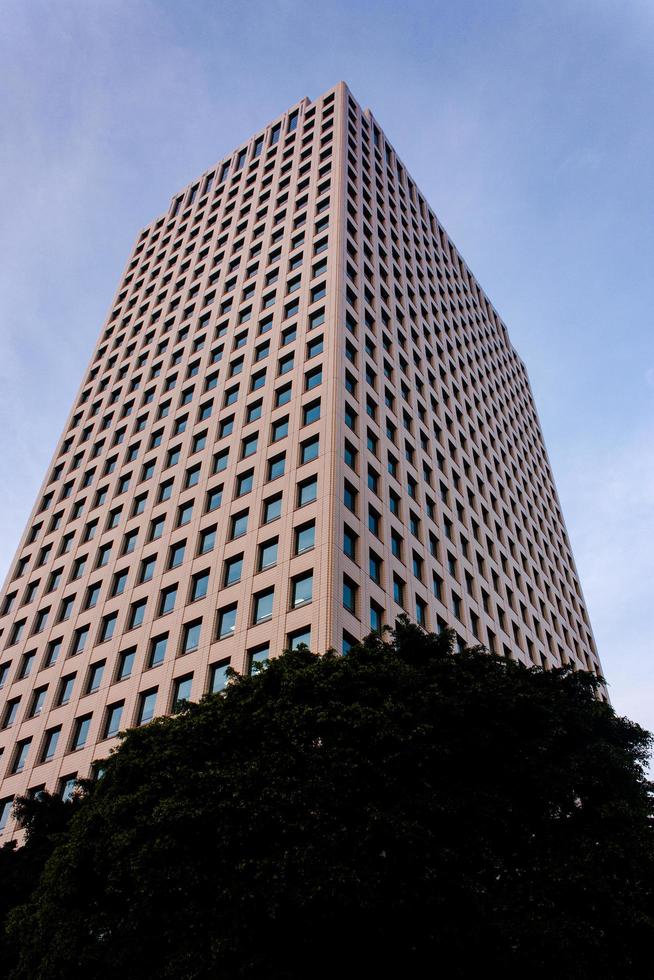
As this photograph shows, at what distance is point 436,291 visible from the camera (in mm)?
64188

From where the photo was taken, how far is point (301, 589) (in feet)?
103

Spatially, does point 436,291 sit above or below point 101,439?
above

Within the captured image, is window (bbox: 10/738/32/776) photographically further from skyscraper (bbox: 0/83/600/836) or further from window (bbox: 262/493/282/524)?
window (bbox: 262/493/282/524)

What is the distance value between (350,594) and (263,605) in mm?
3887

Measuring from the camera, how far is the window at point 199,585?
118ft

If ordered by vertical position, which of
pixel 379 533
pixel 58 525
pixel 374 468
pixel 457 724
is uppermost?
pixel 58 525

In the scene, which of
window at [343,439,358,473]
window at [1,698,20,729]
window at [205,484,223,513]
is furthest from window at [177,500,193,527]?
window at [1,698,20,729]

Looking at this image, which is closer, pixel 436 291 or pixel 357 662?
pixel 357 662

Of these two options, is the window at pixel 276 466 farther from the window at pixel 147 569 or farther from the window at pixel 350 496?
the window at pixel 147 569

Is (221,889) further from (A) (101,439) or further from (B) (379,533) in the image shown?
(A) (101,439)

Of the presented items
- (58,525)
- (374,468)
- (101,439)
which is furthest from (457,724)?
(101,439)

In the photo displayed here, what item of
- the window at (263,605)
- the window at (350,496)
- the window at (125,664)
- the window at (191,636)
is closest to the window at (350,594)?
the window at (263,605)

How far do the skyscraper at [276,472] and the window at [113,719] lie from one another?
86mm

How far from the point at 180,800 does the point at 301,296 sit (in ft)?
119
